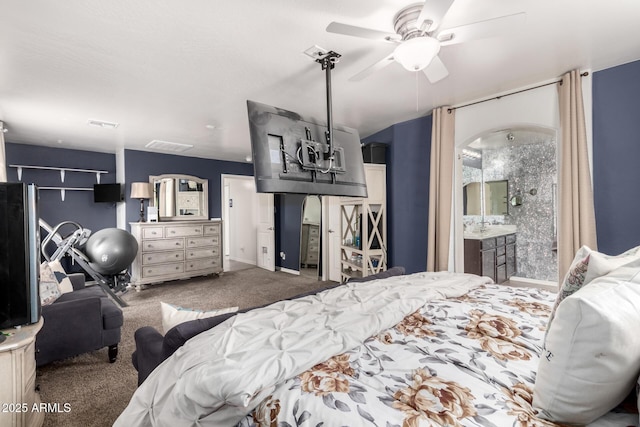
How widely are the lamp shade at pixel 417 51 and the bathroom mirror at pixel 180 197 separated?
195 inches

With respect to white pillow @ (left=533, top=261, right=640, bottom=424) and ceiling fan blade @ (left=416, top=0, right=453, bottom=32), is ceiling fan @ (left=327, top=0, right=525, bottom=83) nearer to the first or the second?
ceiling fan blade @ (left=416, top=0, right=453, bottom=32)

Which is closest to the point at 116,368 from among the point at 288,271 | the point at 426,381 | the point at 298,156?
the point at 298,156

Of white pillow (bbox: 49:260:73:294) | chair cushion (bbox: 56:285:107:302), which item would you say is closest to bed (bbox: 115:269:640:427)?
chair cushion (bbox: 56:285:107:302)

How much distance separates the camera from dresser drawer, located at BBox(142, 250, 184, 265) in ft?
16.0

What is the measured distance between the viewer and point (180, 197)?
5.66 metres

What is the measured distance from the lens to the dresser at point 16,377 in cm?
130

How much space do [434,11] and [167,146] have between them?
4728 millimetres

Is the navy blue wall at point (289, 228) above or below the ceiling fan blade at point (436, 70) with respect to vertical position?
below

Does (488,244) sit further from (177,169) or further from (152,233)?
(177,169)

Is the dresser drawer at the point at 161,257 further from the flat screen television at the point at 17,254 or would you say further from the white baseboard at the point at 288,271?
the flat screen television at the point at 17,254

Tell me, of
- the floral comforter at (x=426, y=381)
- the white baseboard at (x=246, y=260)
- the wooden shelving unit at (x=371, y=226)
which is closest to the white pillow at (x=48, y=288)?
the floral comforter at (x=426, y=381)

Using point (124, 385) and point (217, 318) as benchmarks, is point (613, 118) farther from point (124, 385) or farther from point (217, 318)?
point (124, 385)

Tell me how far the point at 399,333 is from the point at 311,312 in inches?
16.7

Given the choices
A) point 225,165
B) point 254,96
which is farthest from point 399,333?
point 225,165
